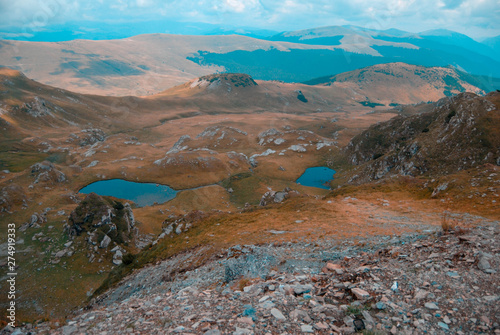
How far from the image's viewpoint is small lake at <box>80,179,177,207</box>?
11894cm

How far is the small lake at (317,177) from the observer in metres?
135

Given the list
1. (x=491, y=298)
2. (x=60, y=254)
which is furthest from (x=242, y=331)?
(x=60, y=254)

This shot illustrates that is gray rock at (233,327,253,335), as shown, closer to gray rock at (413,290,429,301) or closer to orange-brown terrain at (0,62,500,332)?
gray rock at (413,290,429,301)

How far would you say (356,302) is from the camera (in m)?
13.4

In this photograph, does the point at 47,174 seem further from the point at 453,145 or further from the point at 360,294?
the point at 453,145

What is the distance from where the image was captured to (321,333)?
11.7 metres

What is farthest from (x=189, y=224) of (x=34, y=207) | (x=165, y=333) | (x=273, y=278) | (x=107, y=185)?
(x=107, y=185)

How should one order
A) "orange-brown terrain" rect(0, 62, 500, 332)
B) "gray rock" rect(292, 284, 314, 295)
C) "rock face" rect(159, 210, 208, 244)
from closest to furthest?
1. "gray rock" rect(292, 284, 314, 295)
2. "orange-brown terrain" rect(0, 62, 500, 332)
3. "rock face" rect(159, 210, 208, 244)

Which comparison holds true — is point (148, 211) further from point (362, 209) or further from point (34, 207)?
point (362, 209)

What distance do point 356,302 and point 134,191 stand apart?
129832 mm

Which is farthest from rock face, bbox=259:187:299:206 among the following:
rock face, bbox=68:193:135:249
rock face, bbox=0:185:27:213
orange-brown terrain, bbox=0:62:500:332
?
rock face, bbox=0:185:27:213

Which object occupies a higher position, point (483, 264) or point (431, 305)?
point (483, 264)

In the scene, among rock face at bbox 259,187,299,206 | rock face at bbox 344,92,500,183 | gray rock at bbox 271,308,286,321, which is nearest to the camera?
gray rock at bbox 271,308,286,321

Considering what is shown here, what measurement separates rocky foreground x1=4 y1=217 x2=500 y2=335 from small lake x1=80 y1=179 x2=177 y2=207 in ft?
346
